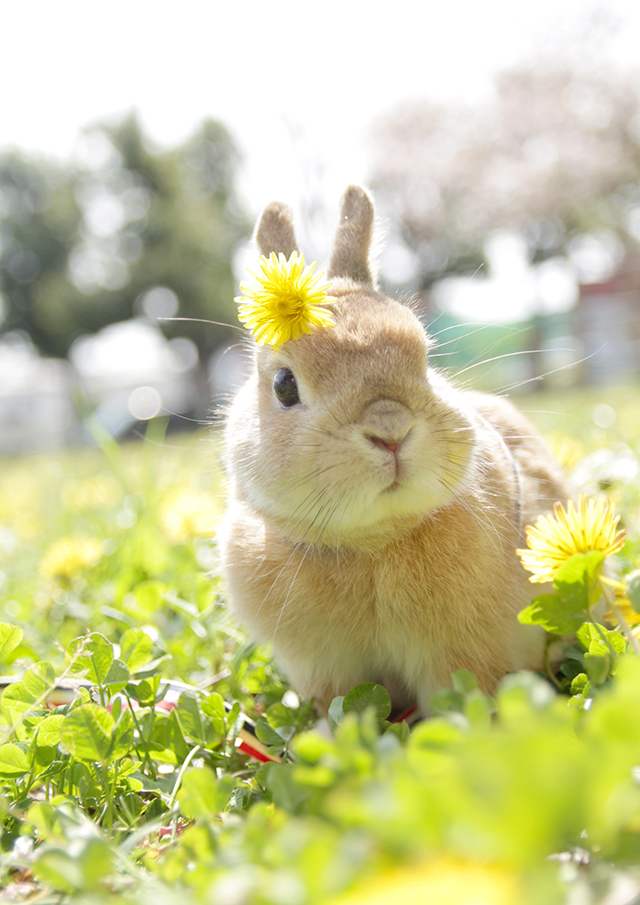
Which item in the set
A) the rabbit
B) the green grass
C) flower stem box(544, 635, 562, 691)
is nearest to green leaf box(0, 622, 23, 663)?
the green grass

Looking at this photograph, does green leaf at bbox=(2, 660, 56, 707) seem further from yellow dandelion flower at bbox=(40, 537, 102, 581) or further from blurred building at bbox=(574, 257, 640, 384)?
blurred building at bbox=(574, 257, 640, 384)

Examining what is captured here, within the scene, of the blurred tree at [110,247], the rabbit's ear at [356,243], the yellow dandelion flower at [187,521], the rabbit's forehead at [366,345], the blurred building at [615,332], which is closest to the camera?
the rabbit's forehead at [366,345]

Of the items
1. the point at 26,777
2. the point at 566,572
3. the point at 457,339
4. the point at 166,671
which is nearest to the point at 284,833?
the point at 566,572

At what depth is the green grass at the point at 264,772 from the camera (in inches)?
19.3

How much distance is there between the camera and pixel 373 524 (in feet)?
4.89

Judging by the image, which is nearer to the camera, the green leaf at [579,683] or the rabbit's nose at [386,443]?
the green leaf at [579,683]

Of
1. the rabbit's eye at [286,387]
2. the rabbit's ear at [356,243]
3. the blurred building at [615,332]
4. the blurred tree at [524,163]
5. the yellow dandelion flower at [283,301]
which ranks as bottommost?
the blurred building at [615,332]

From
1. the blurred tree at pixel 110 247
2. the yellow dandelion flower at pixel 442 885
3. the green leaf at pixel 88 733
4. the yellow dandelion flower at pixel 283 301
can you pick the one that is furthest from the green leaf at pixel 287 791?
the blurred tree at pixel 110 247

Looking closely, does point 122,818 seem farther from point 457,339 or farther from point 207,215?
point 207,215

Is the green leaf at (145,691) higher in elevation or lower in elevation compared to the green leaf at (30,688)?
lower

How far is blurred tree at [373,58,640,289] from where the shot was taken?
17.6m

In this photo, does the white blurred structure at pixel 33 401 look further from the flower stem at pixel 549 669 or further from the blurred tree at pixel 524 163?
the flower stem at pixel 549 669

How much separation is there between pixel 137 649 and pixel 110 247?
32632 millimetres

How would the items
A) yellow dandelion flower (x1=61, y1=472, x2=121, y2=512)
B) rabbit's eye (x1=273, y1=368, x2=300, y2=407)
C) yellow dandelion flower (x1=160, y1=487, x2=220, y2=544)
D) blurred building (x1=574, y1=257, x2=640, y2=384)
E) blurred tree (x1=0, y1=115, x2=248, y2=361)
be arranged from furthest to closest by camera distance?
blurred tree (x1=0, y1=115, x2=248, y2=361)
blurred building (x1=574, y1=257, x2=640, y2=384)
yellow dandelion flower (x1=61, y1=472, x2=121, y2=512)
yellow dandelion flower (x1=160, y1=487, x2=220, y2=544)
rabbit's eye (x1=273, y1=368, x2=300, y2=407)
